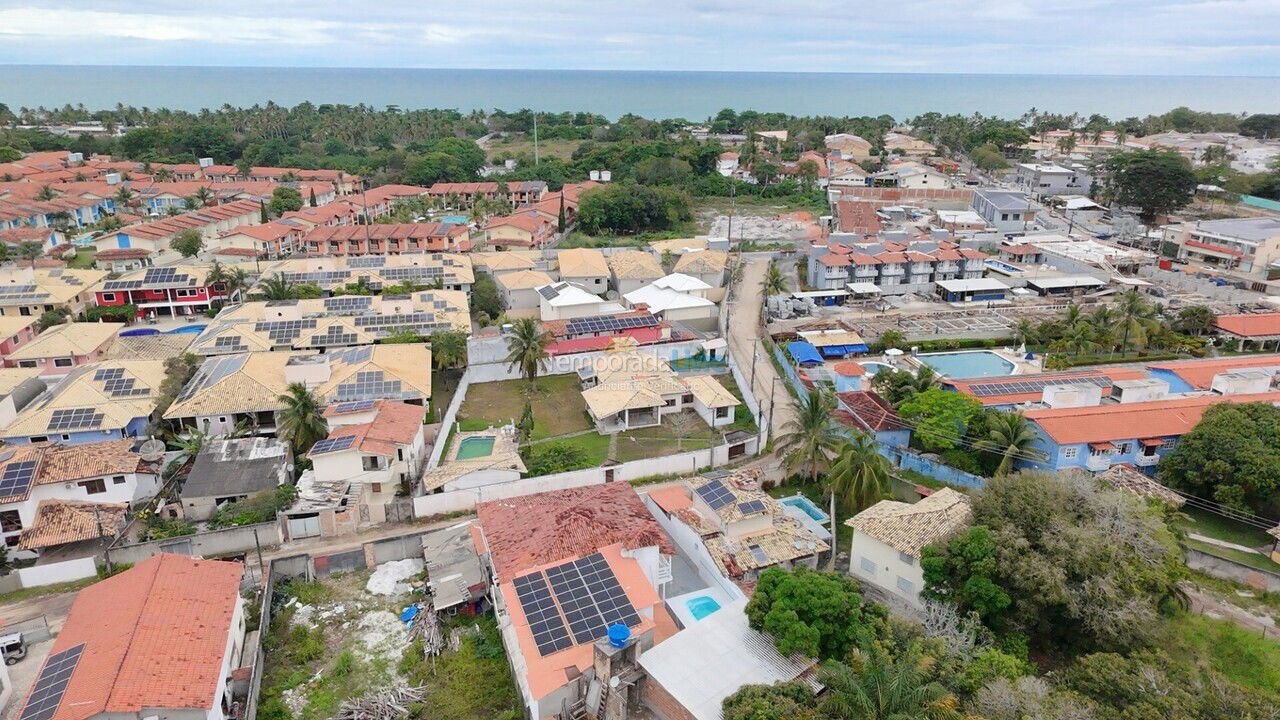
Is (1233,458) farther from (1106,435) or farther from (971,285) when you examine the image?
(971,285)

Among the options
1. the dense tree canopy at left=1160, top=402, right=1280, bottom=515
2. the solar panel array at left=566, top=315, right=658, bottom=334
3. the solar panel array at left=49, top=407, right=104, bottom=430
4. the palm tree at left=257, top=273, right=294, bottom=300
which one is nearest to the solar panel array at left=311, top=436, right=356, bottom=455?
the solar panel array at left=49, top=407, right=104, bottom=430

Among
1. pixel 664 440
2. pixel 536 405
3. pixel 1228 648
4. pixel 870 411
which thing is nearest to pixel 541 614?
pixel 664 440

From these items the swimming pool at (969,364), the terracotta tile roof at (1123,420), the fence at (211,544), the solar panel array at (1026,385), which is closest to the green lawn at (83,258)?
the fence at (211,544)

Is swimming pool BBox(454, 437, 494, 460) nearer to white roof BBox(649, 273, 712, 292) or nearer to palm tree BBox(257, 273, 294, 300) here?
white roof BBox(649, 273, 712, 292)

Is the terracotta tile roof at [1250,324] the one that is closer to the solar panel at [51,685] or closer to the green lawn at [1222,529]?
the green lawn at [1222,529]

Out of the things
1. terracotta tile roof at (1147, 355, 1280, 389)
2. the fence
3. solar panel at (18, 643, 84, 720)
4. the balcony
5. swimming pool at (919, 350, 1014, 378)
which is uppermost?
terracotta tile roof at (1147, 355, 1280, 389)

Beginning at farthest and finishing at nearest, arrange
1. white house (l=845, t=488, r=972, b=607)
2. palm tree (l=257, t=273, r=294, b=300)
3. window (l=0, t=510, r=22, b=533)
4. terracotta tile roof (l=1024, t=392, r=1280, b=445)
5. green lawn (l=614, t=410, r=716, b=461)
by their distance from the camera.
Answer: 1. palm tree (l=257, t=273, r=294, b=300)
2. green lawn (l=614, t=410, r=716, b=461)
3. terracotta tile roof (l=1024, t=392, r=1280, b=445)
4. window (l=0, t=510, r=22, b=533)
5. white house (l=845, t=488, r=972, b=607)
